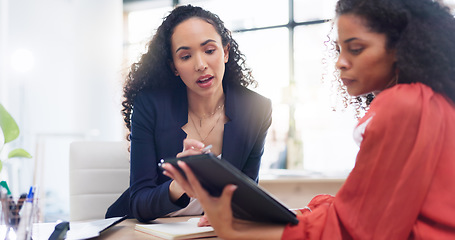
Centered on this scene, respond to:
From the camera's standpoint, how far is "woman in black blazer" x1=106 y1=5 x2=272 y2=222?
1.44m

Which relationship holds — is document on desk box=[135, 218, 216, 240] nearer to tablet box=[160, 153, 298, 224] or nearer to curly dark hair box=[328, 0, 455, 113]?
tablet box=[160, 153, 298, 224]

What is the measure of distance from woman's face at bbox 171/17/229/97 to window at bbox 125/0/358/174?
313 cm

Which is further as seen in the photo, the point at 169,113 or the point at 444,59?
the point at 169,113

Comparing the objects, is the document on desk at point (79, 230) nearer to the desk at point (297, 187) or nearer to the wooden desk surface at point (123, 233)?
the wooden desk surface at point (123, 233)

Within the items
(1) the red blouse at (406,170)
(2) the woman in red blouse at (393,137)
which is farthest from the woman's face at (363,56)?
(1) the red blouse at (406,170)

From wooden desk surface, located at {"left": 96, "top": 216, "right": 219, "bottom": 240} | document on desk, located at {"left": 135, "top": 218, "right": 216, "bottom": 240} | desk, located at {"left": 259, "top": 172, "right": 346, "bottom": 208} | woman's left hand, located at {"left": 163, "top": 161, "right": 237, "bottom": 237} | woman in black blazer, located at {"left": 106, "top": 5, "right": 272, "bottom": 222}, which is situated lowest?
desk, located at {"left": 259, "top": 172, "right": 346, "bottom": 208}

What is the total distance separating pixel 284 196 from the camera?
296 cm

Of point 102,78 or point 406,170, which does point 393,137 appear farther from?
point 102,78

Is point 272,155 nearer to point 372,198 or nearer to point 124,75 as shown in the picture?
point 124,75

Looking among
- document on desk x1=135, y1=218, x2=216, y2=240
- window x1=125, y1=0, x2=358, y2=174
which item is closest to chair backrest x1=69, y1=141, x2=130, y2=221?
document on desk x1=135, y1=218, x2=216, y2=240

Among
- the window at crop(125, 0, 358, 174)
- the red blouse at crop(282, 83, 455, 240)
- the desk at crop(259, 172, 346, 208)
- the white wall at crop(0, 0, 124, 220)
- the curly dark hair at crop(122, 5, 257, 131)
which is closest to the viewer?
the red blouse at crop(282, 83, 455, 240)

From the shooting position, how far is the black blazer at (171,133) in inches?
54.3

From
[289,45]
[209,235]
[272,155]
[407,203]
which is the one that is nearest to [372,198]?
[407,203]

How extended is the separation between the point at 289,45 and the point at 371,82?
434cm
